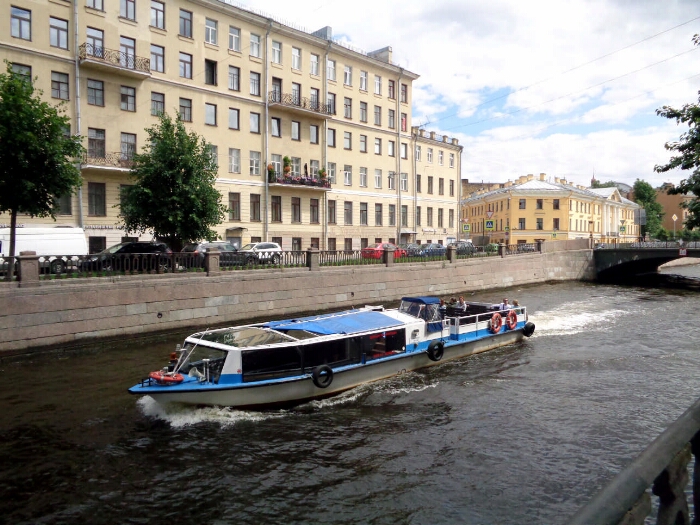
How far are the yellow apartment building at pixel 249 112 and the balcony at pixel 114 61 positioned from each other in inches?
2.7

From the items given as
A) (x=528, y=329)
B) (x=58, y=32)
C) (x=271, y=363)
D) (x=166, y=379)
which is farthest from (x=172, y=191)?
(x=528, y=329)

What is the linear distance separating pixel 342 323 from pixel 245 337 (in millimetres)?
2882

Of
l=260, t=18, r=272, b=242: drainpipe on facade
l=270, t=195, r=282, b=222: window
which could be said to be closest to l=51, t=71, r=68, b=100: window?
l=260, t=18, r=272, b=242: drainpipe on facade

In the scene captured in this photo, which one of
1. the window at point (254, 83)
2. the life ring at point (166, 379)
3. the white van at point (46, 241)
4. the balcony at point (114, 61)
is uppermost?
the window at point (254, 83)

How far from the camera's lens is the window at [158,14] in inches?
1224

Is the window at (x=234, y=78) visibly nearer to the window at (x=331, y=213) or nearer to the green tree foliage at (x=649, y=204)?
the window at (x=331, y=213)

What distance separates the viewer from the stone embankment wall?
16109mm

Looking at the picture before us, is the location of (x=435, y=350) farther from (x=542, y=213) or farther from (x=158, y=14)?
(x=542, y=213)

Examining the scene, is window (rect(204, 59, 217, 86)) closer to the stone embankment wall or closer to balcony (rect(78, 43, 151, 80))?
balcony (rect(78, 43, 151, 80))

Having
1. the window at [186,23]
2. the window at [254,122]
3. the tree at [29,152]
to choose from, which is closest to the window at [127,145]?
the window at [186,23]

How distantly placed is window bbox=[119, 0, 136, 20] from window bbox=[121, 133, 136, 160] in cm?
642

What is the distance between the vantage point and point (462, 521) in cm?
776

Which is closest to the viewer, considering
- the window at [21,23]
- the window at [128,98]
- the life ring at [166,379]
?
the life ring at [166,379]

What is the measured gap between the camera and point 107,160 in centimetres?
2892
